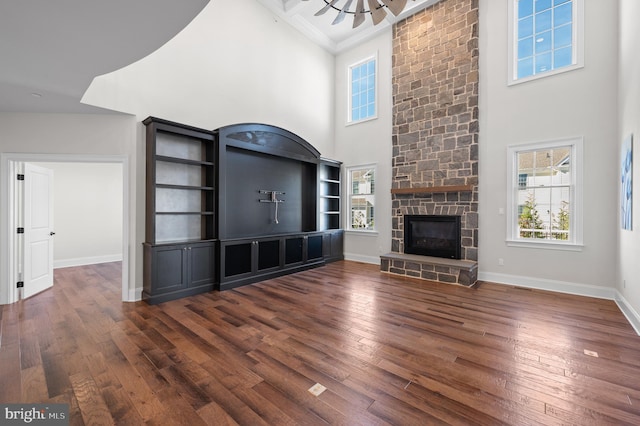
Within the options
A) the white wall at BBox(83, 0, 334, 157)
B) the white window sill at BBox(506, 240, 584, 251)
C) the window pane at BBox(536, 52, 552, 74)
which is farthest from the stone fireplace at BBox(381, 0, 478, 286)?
the white wall at BBox(83, 0, 334, 157)

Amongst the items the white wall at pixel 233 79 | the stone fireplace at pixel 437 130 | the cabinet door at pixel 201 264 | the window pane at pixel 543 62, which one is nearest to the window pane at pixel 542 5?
the window pane at pixel 543 62

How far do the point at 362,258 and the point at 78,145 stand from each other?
19.5 feet

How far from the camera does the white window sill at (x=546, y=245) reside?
15.0 feet

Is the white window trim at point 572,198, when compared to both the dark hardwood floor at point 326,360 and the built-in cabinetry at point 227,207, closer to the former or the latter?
the dark hardwood floor at point 326,360

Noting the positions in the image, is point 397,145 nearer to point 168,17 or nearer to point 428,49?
point 428,49

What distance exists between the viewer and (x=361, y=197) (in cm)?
736

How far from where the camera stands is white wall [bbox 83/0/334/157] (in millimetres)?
4246

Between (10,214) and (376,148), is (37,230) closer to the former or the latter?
(10,214)

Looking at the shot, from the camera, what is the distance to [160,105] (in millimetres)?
4445

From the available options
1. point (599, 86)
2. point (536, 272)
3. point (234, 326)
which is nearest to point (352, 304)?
point (234, 326)

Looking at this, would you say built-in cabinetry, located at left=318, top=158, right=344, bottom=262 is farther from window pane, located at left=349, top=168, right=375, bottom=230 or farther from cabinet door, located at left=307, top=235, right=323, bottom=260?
window pane, located at left=349, top=168, right=375, bottom=230

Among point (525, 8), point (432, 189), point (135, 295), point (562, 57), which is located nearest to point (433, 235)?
point (432, 189)

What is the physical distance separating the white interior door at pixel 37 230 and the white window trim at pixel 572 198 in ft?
26.2

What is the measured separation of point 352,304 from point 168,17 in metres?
3.67
